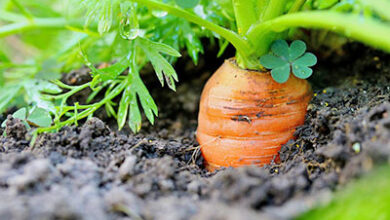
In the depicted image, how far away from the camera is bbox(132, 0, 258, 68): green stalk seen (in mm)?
942

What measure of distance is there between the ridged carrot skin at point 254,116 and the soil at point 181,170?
0.06m

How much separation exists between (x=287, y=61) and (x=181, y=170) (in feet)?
1.51

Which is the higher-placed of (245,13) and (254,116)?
(245,13)

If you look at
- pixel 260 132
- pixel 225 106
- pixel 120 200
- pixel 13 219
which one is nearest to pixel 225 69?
pixel 225 106

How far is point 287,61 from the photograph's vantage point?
3.47 ft

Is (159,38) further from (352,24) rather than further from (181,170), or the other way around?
(352,24)

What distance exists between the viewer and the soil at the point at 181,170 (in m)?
0.64

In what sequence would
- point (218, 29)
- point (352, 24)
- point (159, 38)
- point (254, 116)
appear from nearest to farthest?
point (352, 24)
point (218, 29)
point (254, 116)
point (159, 38)

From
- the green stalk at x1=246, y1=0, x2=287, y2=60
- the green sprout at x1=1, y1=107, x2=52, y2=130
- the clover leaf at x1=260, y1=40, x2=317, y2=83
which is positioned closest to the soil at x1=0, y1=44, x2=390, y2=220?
the green sprout at x1=1, y1=107, x2=52, y2=130

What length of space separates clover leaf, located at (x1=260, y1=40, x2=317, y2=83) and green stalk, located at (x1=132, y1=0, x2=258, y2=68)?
0.06m

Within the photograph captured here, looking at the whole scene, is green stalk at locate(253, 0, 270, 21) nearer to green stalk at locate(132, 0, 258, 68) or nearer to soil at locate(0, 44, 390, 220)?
green stalk at locate(132, 0, 258, 68)

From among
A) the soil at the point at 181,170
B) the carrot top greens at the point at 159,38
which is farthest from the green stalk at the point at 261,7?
the soil at the point at 181,170

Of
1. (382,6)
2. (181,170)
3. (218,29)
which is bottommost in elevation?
(181,170)

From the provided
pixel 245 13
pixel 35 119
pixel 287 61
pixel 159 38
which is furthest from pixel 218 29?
pixel 35 119
